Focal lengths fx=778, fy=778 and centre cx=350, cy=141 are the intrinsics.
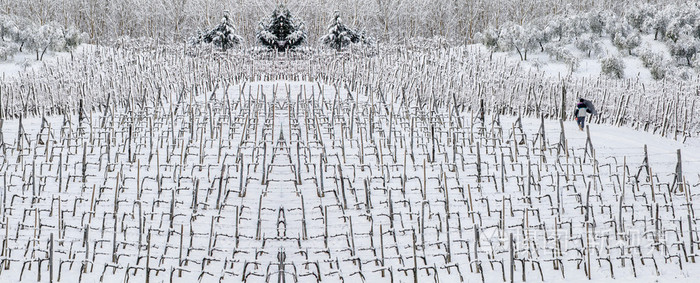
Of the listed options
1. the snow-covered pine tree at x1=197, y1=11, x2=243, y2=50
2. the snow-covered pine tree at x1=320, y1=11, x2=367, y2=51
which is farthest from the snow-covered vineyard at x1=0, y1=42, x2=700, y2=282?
the snow-covered pine tree at x1=197, y1=11, x2=243, y2=50

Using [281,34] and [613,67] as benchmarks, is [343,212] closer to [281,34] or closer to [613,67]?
[613,67]

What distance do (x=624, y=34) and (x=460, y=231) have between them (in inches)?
956

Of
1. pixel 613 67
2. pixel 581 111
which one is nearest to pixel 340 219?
pixel 581 111

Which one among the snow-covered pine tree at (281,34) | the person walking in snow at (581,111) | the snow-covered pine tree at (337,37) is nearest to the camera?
the person walking in snow at (581,111)

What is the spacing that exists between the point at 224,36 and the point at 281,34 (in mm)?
3518

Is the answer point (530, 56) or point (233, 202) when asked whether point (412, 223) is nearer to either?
point (233, 202)

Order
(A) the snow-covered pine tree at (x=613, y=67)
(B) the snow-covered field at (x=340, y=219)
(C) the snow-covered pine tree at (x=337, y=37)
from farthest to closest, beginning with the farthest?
(C) the snow-covered pine tree at (x=337, y=37), (A) the snow-covered pine tree at (x=613, y=67), (B) the snow-covered field at (x=340, y=219)

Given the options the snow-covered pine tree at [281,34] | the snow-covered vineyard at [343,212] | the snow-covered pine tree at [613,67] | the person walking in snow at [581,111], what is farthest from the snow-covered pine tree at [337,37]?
the person walking in snow at [581,111]

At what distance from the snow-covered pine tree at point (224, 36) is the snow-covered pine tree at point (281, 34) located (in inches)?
98.7

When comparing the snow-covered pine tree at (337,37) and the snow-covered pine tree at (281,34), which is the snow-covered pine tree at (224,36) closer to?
the snow-covered pine tree at (281,34)

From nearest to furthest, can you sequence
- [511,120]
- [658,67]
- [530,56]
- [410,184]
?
[410,184] < [511,120] < [658,67] < [530,56]

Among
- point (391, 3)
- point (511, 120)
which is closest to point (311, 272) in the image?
point (511, 120)

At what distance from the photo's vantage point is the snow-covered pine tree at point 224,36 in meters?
34.4

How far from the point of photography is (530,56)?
30812mm
